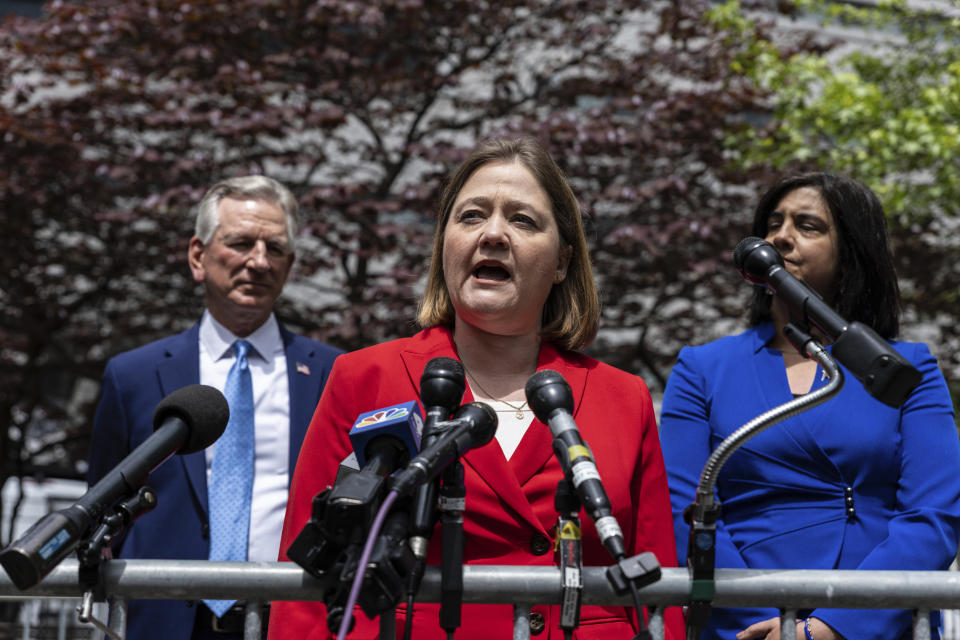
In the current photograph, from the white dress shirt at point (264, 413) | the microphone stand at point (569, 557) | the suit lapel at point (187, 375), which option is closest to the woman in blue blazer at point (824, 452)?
the microphone stand at point (569, 557)

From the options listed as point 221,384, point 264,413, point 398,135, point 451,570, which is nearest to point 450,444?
point 451,570

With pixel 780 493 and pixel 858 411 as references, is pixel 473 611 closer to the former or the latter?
pixel 780 493

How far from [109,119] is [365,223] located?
7.82ft

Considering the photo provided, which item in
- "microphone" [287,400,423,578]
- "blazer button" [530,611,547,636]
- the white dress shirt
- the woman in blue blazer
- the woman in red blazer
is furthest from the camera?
the white dress shirt

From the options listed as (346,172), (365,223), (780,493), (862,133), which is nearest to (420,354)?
(780,493)

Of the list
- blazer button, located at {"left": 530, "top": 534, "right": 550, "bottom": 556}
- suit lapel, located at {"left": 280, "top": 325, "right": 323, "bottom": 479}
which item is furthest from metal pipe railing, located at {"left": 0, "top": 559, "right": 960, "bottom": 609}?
suit lapel, located at {"left": 280, "top": 325, "right": 323, "bottom": 479}

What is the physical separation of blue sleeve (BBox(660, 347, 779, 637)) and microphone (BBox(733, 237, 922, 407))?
1.07 m

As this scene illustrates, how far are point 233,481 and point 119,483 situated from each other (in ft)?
6.31

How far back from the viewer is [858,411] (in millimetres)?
3328

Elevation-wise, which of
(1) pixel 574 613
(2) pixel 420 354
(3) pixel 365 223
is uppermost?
(3) pixel 365 223

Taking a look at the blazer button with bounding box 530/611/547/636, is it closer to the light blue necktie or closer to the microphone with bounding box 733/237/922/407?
the microphone with bounding box 733/237/922/407

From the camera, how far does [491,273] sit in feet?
9.71

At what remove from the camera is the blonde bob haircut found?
3.14m

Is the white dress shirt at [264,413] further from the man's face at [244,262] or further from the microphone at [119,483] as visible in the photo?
the microphone at [119,483]
